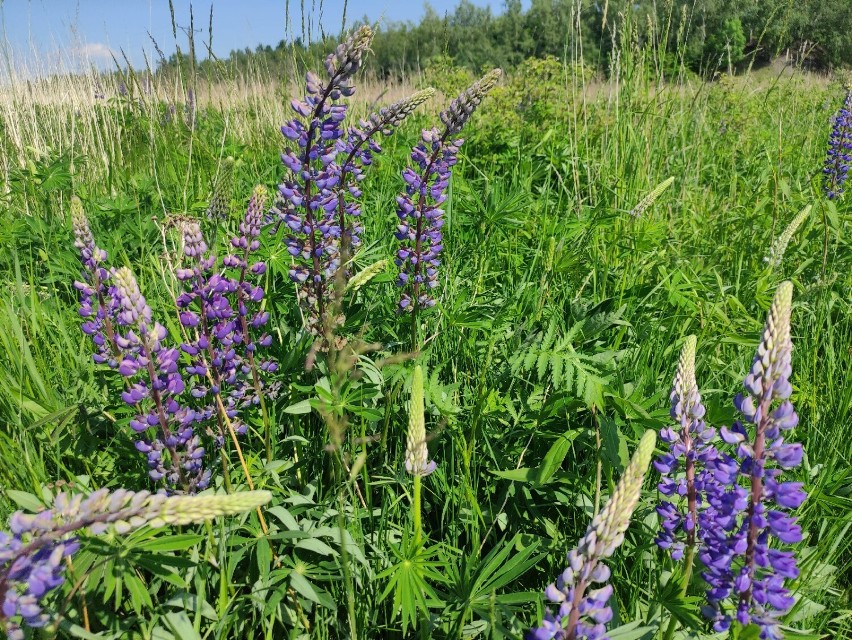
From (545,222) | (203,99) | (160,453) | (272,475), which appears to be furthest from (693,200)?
(203,99)

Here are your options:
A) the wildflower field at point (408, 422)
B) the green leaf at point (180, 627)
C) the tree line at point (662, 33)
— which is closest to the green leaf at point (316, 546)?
the wildflower field at point (408, 422)

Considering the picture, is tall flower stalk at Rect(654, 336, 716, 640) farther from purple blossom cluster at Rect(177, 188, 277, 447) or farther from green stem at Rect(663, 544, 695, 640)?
purple blossom cluster at Rect(177, 188, 277, 447)

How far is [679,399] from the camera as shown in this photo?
3.97 feet

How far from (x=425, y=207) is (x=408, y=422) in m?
0.78

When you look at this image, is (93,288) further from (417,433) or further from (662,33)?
(662,33)

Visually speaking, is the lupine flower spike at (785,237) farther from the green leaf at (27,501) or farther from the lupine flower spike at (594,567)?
the green leaf at (27,501)

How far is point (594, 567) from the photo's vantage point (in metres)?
0.92

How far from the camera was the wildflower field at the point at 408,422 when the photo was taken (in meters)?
1.09

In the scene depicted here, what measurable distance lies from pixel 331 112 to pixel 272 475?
1.06 m

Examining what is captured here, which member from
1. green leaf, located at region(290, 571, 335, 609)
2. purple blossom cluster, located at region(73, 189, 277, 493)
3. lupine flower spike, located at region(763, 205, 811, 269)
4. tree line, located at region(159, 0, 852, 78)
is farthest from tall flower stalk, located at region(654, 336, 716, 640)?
tree line, located at region(159, 0, 852, 78)

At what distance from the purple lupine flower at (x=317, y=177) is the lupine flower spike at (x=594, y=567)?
3.30 ft

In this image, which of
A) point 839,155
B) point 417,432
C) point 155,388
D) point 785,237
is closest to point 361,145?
point 155,388

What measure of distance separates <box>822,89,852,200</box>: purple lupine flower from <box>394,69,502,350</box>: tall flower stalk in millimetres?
2832

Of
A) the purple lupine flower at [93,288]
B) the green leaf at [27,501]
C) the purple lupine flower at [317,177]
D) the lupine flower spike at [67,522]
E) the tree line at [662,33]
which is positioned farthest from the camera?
the tree line at [662,33]
